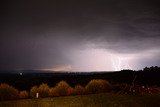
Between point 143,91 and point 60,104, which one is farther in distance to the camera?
point 143,91

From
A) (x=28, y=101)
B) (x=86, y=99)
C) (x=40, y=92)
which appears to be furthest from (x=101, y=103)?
(x=40, y=92)

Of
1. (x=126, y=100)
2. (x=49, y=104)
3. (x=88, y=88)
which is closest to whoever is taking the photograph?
(x=49, y=104)

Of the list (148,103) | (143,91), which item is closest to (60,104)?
(148,103)

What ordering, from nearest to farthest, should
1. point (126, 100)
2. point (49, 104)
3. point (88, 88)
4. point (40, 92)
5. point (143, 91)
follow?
point (49, 104) → point (126, 100) → point (143, 91) → point (40, 92) → point (88, 88)

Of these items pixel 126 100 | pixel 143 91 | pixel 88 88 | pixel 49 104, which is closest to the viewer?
pixel 49 104

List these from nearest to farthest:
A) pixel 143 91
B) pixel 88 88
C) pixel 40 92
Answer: pixel 143 91 < pixel 40 92 < pixel 88 88

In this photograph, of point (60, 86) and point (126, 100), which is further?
point (60, 86)

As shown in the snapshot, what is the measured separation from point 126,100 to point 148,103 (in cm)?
147

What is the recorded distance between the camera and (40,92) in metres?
24.7

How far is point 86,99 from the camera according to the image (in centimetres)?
1684

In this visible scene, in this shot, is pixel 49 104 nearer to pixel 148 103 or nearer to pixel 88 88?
pixel 148 103

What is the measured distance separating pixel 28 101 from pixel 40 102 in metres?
0.76

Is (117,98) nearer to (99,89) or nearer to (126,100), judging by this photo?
(126,100)

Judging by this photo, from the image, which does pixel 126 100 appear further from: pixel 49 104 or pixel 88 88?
pixel 88 88
